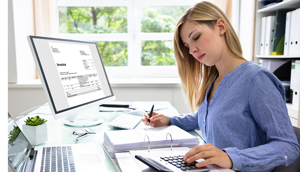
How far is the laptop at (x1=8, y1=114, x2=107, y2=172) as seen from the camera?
1.98ft

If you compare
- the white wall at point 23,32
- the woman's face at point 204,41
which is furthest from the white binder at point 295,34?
the white wall at point 23,32

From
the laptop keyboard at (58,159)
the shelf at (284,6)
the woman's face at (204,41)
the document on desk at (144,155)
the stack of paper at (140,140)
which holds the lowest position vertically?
the laptop keyboard at (58,159)

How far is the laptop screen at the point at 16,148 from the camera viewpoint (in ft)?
1.83

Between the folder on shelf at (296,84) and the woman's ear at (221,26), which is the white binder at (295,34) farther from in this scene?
the woman's ear at (221,26)

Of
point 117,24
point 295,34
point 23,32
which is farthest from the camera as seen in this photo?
point 117,24

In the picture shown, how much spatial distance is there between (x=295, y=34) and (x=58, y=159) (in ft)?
5.55

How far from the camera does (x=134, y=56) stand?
283 centimetres

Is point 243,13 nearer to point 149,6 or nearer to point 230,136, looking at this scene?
point 149,6

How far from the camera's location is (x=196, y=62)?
1234 mm

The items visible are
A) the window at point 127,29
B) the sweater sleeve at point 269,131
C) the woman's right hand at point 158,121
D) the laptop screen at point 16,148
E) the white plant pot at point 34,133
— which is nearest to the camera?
the laptop screen at point 16,148

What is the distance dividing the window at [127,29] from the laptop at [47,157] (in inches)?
81.8

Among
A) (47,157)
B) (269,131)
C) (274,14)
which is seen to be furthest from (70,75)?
(274,14)

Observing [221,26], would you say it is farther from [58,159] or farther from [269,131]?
[58,159]

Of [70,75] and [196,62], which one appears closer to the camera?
[70,75]
